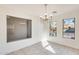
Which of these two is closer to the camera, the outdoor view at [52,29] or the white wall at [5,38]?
the white wall at [5,38]

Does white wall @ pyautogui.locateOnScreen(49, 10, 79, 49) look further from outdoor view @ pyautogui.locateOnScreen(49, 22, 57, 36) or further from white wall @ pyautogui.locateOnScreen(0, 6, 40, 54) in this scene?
white wall @ pyautogui.locateOnScreen(0, 6, 40, 54)

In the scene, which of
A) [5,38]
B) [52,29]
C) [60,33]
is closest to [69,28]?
[60,33]

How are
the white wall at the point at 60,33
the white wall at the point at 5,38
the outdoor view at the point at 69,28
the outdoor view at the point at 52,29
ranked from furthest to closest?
the outdoor view at the point at 52,29, the outdoor view at the point at 69,28, the white wall at the point at 60,33, the white wall at the point at 5,38

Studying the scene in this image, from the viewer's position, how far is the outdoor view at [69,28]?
4.55 meters

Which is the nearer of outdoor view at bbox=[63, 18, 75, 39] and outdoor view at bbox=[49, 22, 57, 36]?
outdoor view at bbox=[63, 18, 75, 39]

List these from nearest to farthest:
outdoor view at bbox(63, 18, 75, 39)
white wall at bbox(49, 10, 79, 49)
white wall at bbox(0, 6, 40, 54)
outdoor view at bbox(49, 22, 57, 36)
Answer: white wall at bbox(0, 6, 40, 54) < white wall at bbox(49, 10, 79, 49) < outdoor view at bbox(63, 18, 75, 39) < outdoor view at bbox(49, 22, 57, 36)

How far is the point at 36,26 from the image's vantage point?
5590 millimetres

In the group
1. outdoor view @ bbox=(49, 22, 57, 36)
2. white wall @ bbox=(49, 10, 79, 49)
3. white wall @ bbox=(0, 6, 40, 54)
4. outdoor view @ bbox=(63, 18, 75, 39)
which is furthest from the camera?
outdoor view @ bbox=(49, 22, 57, 36)

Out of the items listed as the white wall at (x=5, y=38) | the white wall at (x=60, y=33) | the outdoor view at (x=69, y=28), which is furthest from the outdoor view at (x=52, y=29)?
the white wall at (x=5, y=38)

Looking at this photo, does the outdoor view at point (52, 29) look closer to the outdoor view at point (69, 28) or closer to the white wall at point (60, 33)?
the white wall at point (60, 33)

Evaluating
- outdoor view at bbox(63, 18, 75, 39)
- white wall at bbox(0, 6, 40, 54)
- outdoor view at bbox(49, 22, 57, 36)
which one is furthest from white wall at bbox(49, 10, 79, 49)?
white wall at bbox(0, 6, 40, 54)

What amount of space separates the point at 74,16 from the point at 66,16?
1.73 feet

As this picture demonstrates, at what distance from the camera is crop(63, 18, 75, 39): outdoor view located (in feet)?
14.9
